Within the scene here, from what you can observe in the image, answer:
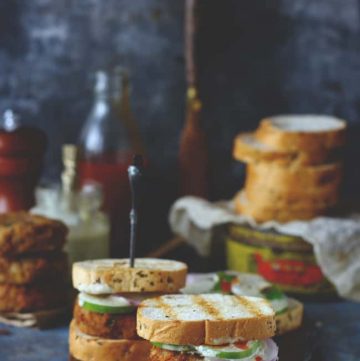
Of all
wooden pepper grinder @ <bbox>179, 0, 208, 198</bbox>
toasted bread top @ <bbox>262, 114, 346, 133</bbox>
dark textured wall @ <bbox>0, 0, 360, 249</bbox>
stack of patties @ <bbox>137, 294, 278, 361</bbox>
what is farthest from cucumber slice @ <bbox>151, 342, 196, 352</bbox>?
dark textured wall @ <bbox>0, 0, 360, 249</bbox>

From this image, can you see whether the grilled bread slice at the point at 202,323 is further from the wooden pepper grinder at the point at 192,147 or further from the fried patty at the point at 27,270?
the wooden pepper grinder at the point at 192,147

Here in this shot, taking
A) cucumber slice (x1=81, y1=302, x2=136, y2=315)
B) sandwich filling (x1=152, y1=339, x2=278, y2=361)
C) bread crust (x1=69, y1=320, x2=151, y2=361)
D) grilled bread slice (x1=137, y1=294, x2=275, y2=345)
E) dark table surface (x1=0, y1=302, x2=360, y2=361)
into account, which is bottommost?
dark table surface (x1=0, y1=302, x2=360, y2=361)

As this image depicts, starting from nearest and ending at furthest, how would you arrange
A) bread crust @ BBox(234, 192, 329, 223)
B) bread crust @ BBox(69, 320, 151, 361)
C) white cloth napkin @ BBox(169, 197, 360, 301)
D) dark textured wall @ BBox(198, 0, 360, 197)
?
bread crust @ BBox(69, 320, 151, 361)
white cloth napkin @ BBox(169, 197, 360, 301)
bread crust @ BBox(234, 192, 329, 223)
dark textured wall @ BBox(198, 0, 360, 197)

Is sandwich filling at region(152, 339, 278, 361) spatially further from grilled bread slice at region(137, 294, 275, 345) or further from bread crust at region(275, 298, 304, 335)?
bread crust at region(275, 298, 304, 335)

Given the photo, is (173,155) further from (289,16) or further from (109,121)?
(289,16)

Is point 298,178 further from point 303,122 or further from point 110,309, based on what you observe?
point 110,309

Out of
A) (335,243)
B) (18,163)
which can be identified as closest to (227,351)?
(335,243)
